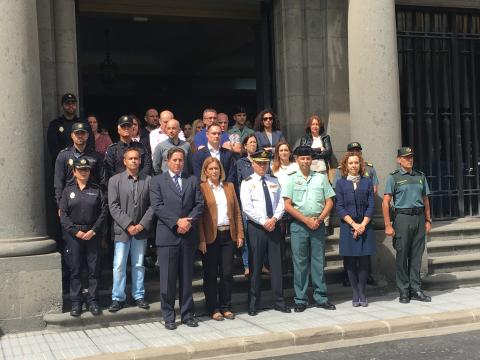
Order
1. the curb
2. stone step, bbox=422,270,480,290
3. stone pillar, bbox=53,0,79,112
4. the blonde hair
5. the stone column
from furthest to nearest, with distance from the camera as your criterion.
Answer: the stone column
stone step, bbox=422,270,480,290
stone pillar, bbox=53,0,79,112
the blonde hair
the curb

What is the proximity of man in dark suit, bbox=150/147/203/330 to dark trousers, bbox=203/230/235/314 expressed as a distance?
0.30 m

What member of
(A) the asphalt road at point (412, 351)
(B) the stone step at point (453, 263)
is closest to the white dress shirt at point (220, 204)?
(A) the asphalt road at point (412, 351)

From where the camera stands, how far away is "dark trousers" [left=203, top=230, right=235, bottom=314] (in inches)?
286

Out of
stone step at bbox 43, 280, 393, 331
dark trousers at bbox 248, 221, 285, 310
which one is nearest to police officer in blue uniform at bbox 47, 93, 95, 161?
stone step at bbox 43, 280, 393, 331

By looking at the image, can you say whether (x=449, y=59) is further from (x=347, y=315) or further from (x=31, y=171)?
(x=31, y=171)

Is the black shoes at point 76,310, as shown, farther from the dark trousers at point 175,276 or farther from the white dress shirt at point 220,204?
the white dress shirt at point 220,204

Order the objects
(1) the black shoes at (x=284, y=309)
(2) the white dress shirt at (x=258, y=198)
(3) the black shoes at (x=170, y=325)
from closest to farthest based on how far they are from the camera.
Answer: (3) the black shoes at (x=170, y=325)
(2) the white dress shirt at (x=258, y=198)
(1) the black shoes at (x=284, y=309)

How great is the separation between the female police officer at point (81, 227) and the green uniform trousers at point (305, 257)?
2389 mm

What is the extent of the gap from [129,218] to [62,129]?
1.60m

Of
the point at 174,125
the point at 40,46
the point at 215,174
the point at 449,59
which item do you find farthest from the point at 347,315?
the point at 449,59

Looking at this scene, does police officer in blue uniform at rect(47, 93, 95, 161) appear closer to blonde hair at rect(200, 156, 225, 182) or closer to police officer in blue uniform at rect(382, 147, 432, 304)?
blonde hair at rect(200, 156, 225, 182)

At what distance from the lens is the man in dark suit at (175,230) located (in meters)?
6.92

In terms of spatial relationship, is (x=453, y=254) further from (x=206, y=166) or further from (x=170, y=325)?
(x=170, y=325)

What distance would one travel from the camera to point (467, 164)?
11.4 metres
